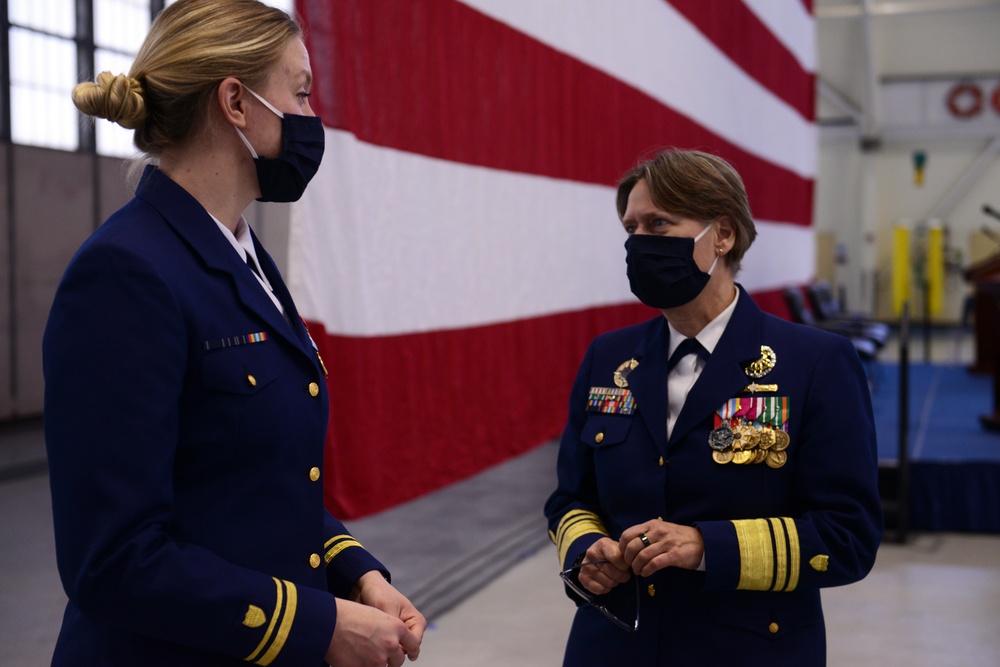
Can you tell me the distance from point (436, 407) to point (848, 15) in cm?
1360

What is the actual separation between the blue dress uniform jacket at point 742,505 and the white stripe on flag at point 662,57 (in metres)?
1.78

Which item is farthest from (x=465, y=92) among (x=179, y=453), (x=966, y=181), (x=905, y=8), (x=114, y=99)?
(x=966, y=181)

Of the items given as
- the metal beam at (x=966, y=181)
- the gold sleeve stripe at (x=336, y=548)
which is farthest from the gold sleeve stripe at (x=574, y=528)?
the metal beam at (x=966, y=181)

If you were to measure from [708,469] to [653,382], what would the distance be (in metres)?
0.15

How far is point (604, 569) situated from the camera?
1.33 m

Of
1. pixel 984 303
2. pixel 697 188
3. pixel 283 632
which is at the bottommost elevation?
pixel 283 632

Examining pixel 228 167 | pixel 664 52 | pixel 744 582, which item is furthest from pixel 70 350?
pixel 664 52

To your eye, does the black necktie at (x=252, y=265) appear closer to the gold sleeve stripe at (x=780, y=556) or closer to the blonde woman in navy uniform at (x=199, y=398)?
the blonde woman in navy uniform at (x=199, y=398)

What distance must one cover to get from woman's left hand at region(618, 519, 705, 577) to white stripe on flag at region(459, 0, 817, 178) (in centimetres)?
194

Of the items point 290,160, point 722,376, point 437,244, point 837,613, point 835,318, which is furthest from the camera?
point 835,318

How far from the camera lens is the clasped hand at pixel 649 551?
1.26 metres

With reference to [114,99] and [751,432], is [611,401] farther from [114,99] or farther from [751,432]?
[114,99]

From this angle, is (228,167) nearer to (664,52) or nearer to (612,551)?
(612,551)

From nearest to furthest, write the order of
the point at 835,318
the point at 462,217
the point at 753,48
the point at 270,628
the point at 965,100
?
the point at 270,628
the point at 462,217
the point at 753,48
the point at 835,318
the point at 965,100
